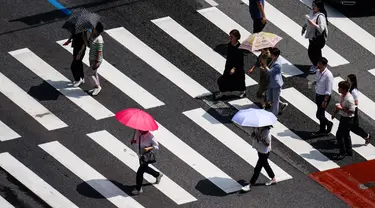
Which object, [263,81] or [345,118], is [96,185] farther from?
[345,118]

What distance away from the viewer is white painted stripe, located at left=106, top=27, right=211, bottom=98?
88.3ft

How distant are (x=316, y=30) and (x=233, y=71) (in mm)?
2598

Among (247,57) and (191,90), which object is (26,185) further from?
(247,57)

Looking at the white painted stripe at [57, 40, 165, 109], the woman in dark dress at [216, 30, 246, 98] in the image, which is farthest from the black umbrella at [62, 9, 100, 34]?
the woman in dark dress at [216, 30, 246, 98]

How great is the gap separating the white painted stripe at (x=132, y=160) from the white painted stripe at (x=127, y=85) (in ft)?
4.98

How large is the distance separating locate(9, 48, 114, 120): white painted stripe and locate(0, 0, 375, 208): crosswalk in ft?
0.07

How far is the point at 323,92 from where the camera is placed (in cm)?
2544

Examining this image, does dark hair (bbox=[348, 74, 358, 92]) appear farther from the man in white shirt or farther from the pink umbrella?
the pink umbrella

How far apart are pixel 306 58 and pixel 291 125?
2875mm

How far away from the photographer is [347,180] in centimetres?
2447

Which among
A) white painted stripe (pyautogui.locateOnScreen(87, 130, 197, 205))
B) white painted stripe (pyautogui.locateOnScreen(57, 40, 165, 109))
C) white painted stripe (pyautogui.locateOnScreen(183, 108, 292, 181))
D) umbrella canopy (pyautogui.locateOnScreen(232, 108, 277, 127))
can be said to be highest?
umbrella canopy (pyautogui.locateOnScreen(232, 108, 277, 127))

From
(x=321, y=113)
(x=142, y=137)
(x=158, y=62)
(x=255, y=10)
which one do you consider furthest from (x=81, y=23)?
(x=321, y=113)

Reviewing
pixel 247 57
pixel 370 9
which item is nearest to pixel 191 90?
pixel 247 57

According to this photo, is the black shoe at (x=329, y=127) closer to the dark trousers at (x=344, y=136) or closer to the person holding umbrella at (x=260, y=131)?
the dark trousers at (x=344, y=136)
